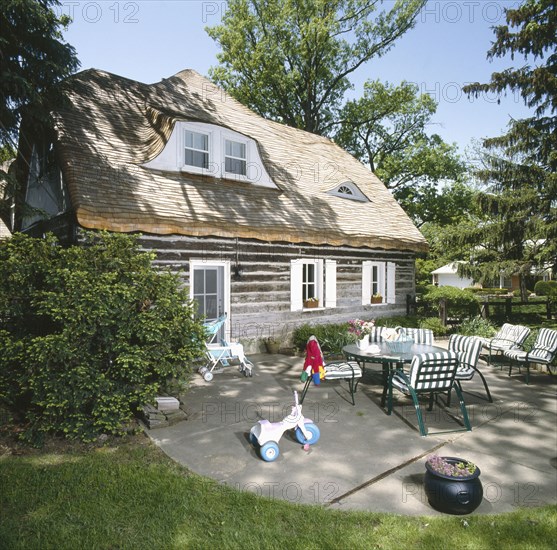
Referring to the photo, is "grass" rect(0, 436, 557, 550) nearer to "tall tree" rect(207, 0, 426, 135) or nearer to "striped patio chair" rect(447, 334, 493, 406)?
"striped patio chair" rect(447, 334, 493, 406)

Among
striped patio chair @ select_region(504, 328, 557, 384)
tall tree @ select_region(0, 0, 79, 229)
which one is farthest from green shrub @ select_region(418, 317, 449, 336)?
tall tree @ select_region(0, 0, 79, 229)

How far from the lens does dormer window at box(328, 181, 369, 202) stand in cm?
1488

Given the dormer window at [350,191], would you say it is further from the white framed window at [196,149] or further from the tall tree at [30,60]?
the tall tree at [30,60]

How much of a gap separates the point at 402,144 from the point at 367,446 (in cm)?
2639

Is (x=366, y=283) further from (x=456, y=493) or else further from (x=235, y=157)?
(x=456, y=493)

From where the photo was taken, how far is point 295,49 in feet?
80.2

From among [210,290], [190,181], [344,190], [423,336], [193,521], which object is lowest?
[193,521]

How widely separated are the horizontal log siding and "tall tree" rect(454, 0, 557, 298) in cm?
562

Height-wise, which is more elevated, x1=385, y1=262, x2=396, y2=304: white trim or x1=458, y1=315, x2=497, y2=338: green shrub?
x1=385, y1=262, x2=396, y2=304: white trim

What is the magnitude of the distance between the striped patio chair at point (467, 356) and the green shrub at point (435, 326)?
18.9ft

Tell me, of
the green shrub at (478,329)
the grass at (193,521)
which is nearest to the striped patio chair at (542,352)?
the green shrub at (478,329)

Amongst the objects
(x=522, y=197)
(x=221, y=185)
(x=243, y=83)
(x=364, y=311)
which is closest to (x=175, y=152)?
(x=221, y=185)

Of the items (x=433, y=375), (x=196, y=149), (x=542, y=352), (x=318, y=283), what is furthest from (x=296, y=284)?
(x=433, y=375)

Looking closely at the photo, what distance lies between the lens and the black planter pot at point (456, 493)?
361 centimetres
